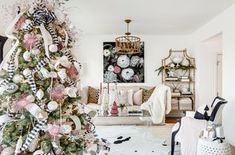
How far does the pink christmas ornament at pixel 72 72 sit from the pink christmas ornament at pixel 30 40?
0.29m

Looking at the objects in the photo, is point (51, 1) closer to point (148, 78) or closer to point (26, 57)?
point (26, 57)

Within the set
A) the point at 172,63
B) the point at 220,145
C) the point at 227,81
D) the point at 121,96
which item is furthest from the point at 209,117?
the point at 172,63

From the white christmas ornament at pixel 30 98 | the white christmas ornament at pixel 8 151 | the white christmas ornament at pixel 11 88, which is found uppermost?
the white christmas ornament at pixel 11 88

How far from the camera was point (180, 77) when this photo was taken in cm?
773

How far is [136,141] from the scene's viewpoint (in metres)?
4.91

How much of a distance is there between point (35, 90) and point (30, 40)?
34 cm

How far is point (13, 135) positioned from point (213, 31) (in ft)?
16.2

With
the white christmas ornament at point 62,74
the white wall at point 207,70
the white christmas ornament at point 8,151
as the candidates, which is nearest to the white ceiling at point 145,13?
the white wall at point 207,70

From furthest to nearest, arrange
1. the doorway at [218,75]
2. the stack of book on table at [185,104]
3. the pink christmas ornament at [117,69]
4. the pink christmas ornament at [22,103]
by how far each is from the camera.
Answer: the pink christmas ornament at [117,69]
the stack of book on table at [185,104]
the doorway at [218,75]
the pink christmas ornament at [22,103]

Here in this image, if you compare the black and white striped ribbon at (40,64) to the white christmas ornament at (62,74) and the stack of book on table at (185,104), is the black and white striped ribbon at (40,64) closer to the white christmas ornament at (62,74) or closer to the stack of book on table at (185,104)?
the white christmas ornament at (62,74)

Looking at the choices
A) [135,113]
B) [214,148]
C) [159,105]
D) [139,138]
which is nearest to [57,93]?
[214,148]

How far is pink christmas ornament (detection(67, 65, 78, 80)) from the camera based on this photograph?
188 centimetres

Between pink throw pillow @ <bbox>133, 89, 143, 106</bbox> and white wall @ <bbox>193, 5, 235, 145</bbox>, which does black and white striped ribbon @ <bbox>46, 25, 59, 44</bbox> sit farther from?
pink throw pillow @ <bbox>133, 89, 143, 106</bbox>

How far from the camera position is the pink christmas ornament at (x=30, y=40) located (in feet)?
5.83
